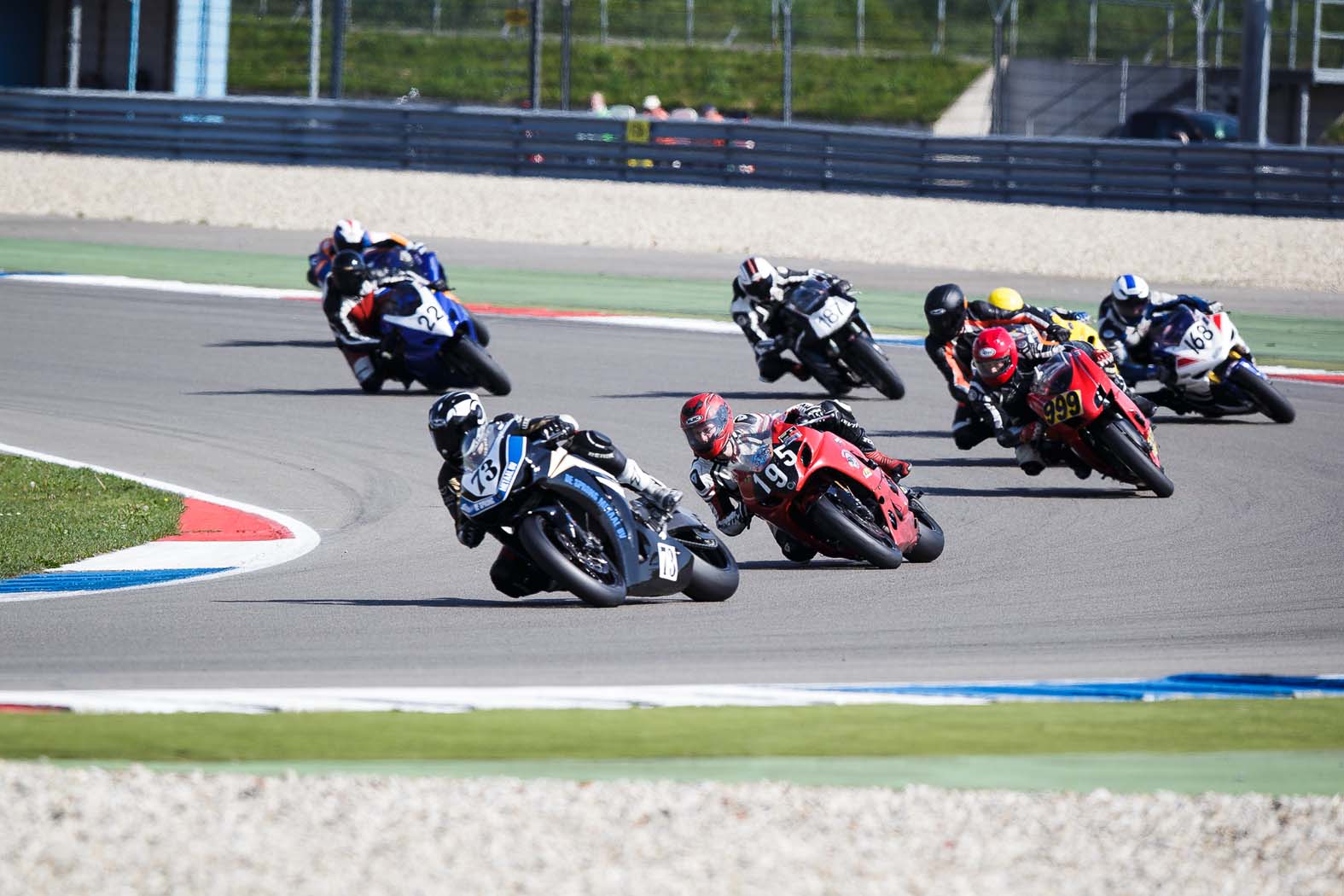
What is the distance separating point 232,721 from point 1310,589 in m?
5.49

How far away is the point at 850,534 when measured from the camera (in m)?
9.67

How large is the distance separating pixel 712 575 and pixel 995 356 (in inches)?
156

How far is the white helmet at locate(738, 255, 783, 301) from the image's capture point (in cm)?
1591

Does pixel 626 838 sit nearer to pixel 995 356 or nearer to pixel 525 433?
pixel 525 433

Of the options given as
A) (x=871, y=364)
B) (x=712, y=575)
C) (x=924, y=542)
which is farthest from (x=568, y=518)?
(x=871, y=364)

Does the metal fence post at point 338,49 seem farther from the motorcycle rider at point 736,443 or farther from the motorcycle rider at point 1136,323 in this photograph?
the motorcycle rider at point 736,443

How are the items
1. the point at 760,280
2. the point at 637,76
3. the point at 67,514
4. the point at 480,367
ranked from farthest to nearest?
the point at 637,76
the point at 760,280
the point at 480,367
the point at 67,514

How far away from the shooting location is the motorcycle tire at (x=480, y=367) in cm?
1569

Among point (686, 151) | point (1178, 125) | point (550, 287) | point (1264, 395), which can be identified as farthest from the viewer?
point (1178, 125)

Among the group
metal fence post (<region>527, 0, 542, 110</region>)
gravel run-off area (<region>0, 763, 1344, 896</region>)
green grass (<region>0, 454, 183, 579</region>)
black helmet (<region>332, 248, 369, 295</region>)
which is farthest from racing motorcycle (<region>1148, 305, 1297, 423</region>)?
metal fence post (<region>527, 0, 542, 110</region>)

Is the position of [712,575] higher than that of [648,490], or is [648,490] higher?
[648,490]

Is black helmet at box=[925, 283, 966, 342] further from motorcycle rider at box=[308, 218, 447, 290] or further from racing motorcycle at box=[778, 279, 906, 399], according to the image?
motorcycle rider at box=[308, 218, 447, 290]

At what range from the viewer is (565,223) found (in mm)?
28734

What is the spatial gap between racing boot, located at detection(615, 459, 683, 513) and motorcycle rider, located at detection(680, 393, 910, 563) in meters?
0.71
